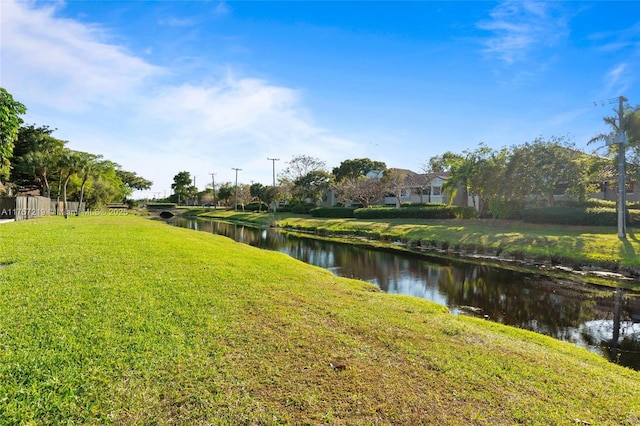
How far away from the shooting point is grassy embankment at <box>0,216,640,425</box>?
349 cm

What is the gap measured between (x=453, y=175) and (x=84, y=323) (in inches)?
1242

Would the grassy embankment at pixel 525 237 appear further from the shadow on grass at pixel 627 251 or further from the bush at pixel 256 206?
the bush at pixel 256 206

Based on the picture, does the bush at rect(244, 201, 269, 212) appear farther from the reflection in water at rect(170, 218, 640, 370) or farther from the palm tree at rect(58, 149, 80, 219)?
the reflection in water at rect(170, 218, 640, 370)

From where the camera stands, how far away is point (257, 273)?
960 centimetres

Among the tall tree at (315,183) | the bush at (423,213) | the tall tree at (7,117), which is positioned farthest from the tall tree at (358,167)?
the tall tree at (7,117)

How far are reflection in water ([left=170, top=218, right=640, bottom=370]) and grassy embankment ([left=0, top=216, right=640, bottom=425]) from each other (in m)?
2.25

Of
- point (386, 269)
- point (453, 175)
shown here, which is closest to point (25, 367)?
point (386, 269)

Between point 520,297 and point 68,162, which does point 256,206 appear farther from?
point 520,297

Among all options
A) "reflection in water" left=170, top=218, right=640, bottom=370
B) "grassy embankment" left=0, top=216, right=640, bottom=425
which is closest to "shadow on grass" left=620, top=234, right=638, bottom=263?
"reflection in water" left=170, top=218, right=640, bottom=370

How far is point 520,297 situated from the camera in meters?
12.3

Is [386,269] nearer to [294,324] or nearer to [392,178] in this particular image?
[294,324]

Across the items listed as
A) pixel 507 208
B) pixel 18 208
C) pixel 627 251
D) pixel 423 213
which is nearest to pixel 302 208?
pixel 423 213

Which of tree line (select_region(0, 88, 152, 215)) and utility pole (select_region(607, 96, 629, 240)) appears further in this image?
tree line (select_region(0, 88, 152, 215))

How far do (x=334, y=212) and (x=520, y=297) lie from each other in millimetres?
34099
